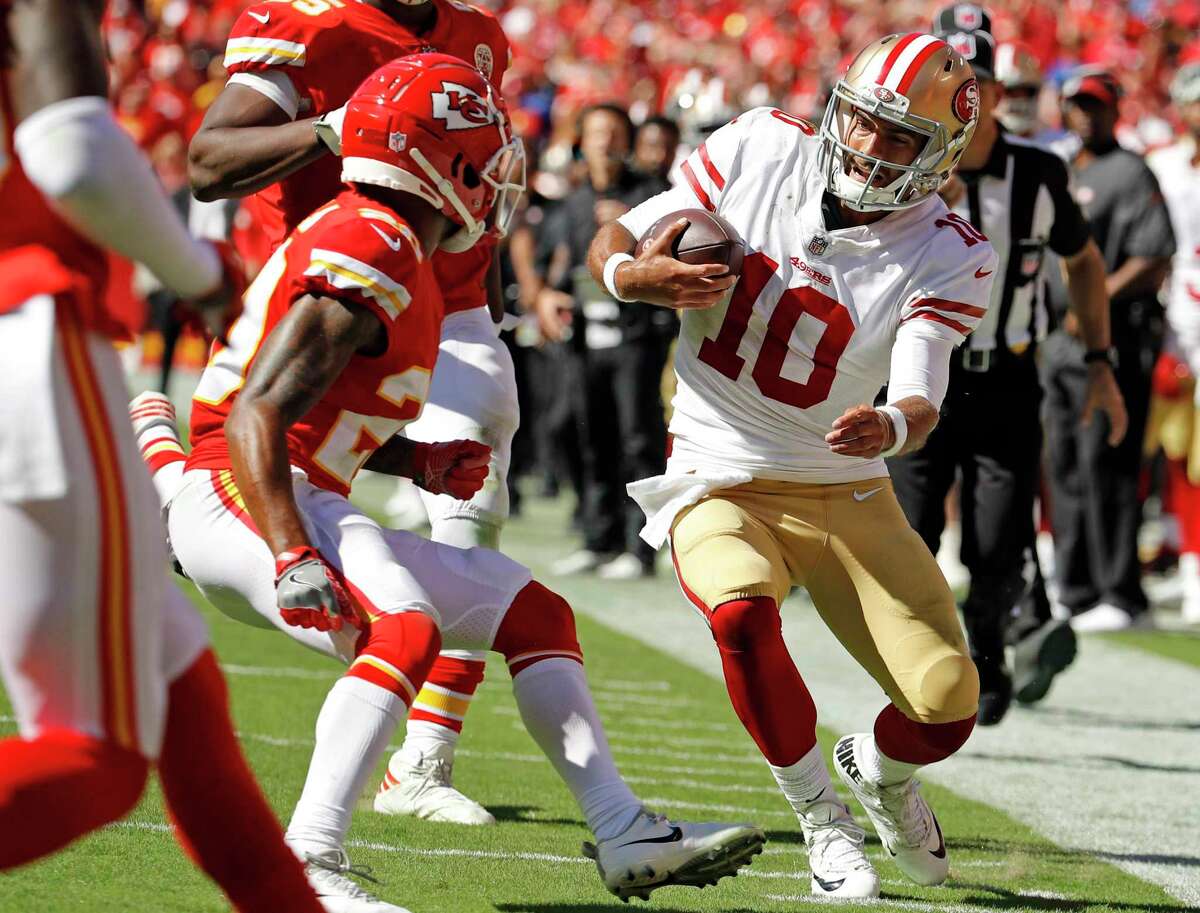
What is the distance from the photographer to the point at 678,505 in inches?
173

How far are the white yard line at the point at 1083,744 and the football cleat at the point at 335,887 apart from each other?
45.6 inches

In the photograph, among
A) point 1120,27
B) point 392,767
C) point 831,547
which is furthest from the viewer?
point 1120,27

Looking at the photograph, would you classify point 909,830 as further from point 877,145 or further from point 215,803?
point 215,803

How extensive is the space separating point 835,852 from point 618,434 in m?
6.39

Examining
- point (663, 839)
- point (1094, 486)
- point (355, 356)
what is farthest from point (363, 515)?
point (1094, 486)

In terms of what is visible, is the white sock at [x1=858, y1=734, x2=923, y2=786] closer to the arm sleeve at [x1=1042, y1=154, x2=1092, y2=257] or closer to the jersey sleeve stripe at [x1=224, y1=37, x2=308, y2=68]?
the jersey sleeve stripe at [x1=224, y1=37, x2=308, y2=68]

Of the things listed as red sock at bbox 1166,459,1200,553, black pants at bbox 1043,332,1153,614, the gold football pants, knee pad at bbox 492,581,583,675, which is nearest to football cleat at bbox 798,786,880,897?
the gold football pants

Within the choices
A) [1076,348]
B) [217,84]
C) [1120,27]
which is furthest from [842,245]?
[1120,27]

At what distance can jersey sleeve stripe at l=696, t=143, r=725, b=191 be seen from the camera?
14.8 ft

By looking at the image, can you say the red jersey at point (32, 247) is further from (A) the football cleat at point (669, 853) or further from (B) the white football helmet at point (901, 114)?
(B) the white football helmet at point (901, 114)

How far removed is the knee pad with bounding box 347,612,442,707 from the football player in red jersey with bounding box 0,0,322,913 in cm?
70

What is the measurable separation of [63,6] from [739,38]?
1886 cm

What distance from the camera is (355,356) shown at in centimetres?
354

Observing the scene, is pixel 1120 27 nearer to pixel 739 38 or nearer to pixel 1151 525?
pixel 739 38
